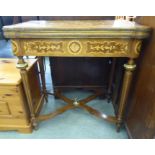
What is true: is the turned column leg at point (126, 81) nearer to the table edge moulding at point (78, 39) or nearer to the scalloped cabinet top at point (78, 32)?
the table edge moulding at point (78, 39)

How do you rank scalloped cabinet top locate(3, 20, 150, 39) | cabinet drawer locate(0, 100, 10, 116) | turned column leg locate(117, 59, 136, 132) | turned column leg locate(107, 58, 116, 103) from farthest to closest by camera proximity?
turned column leg locate(107, 58, 116, 103)
cabinet drawer locate(0, 100, 10, 116)
turned column leg locate(117, 59, 136, 132)
scalloped cabinet top locate(3, 20, 150, 39)

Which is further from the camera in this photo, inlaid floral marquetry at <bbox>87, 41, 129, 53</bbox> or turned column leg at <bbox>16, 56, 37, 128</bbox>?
turned column leg at <bbox>16, 56, 37, 128</bbox>

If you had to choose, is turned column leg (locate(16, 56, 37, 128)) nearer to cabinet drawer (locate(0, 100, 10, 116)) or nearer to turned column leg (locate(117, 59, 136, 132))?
cabinet drawer (locate(0, 100, 10, 116))

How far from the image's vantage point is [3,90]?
957 millimetres

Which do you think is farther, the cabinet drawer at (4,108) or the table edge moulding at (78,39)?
the cabinet drawer at (4,108)

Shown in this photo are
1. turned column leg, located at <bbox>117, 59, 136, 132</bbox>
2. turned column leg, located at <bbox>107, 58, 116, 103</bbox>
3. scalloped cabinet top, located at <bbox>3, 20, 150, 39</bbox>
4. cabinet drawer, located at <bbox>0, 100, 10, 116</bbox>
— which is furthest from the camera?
turned column leg, located at <bbox>107, 58, 116, 103</bbox>

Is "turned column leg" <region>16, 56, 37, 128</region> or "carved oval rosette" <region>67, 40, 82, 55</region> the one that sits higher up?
"carved oval rosette" <region>67, 40, 82, 55</region>

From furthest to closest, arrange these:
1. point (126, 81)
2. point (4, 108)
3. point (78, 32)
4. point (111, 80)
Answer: point (111, 80) → point (4, 108) → point (126, 81) → point (78, 32)

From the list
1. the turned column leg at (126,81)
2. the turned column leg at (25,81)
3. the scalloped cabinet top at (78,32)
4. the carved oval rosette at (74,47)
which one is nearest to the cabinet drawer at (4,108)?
the turned column leg at (25,81)

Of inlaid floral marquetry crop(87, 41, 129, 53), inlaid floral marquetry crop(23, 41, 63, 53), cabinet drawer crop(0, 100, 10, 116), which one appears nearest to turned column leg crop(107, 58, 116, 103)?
inlaid floral marquetry crop(87, 41, 129, 53)

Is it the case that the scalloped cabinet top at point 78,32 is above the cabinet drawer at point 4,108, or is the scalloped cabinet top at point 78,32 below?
above

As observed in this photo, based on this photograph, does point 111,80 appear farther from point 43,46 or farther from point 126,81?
point 43,46

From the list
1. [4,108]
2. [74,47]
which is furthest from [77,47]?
[4,108]
